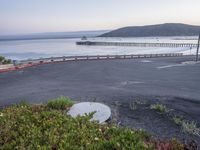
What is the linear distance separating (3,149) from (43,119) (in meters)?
1.56

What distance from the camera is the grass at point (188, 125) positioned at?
23.0ft

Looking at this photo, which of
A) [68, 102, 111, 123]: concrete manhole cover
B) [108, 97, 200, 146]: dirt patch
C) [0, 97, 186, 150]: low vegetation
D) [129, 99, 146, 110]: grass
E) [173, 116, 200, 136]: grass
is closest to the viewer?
[0, 97, 186, 150]: low vegetation

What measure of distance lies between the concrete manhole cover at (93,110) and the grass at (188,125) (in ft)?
5.78

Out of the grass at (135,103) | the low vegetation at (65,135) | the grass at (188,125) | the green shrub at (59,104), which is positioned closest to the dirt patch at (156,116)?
the grass at (135,103)

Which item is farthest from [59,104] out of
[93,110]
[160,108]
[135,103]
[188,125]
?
[188,125]

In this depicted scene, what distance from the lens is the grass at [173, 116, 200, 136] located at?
23.0 ft

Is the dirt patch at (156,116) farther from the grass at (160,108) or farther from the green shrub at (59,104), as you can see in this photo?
the green shrub at (59,104)

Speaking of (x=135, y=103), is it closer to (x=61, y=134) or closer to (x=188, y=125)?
(x=188, y=125)

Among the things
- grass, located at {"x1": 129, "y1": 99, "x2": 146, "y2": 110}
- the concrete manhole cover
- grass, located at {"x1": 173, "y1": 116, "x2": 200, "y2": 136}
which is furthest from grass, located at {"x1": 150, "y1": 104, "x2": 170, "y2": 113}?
the concrete manhole cover

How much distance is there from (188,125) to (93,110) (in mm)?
2514

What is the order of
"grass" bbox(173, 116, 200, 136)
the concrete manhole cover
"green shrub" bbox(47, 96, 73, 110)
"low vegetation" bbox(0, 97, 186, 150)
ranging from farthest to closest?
"green shrub" bbox(47, 96, 73, 110), the concrete manhole cover, "grass" bbox(173, 116, 200, 136), "low vegetation" bbox(0, 97, 186, 150)

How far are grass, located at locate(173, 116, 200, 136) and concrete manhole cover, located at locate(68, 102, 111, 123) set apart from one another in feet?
5.78

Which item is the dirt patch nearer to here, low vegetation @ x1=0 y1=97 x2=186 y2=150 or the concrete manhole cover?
the concrete manhole cover

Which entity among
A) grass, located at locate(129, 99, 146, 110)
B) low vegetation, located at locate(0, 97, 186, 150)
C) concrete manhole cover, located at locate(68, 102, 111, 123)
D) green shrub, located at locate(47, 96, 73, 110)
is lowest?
grass, located at locate(129, 99, 146, 110)
